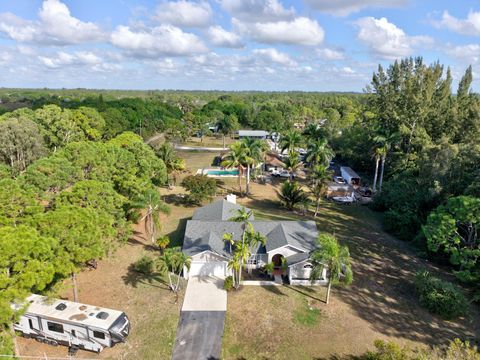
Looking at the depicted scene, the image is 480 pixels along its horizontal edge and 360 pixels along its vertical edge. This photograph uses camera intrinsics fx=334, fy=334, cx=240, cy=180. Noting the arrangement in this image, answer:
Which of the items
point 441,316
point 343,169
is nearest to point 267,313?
point 441,316

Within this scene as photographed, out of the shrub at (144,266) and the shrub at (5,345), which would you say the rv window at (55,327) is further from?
the shrub at (144,266)

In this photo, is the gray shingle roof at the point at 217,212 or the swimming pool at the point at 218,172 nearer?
the gray shingle roof at the point at 217,212

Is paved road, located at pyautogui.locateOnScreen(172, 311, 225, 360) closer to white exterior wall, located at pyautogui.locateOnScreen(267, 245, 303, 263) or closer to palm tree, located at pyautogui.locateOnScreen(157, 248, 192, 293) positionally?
palm tree, located at pyautogui.locateOnScreen(157, 248, 192, 293)

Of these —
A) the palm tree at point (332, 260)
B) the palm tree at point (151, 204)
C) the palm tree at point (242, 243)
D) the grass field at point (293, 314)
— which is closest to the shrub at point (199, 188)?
the palm tree at point (151, 204)

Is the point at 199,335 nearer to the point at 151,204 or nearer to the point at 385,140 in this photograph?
the point at 151,204

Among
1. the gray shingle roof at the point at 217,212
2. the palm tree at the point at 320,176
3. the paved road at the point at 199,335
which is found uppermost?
the palm tree at the point at 320,176

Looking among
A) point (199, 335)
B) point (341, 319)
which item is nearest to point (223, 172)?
point (341, 319)
